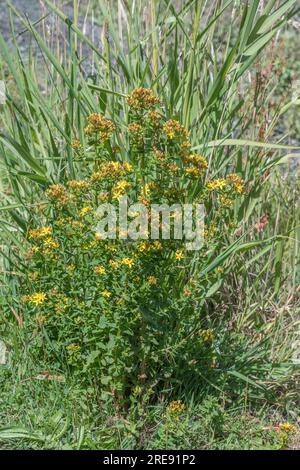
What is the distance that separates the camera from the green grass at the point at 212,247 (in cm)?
280

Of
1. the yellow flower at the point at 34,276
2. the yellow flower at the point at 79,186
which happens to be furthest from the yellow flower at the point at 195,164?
the yellow flower at the point at 34,276

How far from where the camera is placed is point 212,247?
2.77 metres

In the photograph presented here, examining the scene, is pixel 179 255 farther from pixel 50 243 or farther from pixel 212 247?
pixel 50 243

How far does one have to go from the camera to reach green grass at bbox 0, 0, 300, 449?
2797mm

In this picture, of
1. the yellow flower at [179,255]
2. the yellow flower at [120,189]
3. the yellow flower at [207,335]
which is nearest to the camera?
the yellow flower at [120,189]

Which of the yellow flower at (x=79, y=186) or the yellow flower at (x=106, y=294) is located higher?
the yellow flower at (x=79, y=186)

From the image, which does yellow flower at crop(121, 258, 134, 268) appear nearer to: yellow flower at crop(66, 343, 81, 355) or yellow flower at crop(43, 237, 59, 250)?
yellow flower at crop(43, 237, 59, 250)

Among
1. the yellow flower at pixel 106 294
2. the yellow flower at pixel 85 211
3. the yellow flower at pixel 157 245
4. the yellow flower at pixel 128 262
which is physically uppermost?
the yellow flower at pixel 85 211

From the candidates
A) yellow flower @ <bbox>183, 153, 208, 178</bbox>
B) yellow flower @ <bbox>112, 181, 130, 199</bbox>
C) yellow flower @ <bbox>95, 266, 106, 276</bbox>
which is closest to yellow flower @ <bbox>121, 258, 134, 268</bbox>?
yellow flower @ <bbox>95, 266, 106, 276</bbox>

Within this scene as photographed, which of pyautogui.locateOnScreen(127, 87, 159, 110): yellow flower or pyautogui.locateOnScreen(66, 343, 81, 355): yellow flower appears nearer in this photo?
pyautogui.locateOnScreen(127, 87, 159, 110): yellow flower

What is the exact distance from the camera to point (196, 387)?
2920 millimetres

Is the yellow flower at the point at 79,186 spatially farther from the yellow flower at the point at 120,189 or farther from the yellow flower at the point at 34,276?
the yellow flower at the point at 34,276
